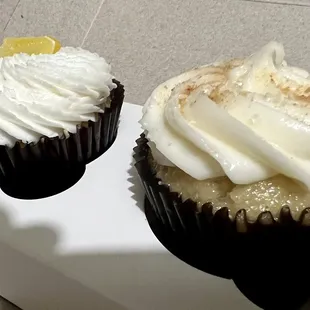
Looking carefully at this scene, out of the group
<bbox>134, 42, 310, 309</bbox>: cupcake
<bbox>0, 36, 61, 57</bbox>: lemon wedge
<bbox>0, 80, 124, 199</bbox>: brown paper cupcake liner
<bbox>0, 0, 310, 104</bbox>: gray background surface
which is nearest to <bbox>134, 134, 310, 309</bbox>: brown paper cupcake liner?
<bbox>134, 42, 310, 309</bbox>: cupcake

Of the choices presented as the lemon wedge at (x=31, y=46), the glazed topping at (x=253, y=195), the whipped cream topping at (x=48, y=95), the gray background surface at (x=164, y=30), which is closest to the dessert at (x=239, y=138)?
the glazed topping at (x=253, y=195)

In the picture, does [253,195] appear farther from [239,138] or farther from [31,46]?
[31,46]

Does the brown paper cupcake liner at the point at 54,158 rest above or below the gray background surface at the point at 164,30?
below

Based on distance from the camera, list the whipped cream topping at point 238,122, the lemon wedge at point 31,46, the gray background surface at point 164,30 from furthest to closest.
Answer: the gray background surface at point 164,30, the lemon wedge at point 31,46, the whipped cream topping at point 238,122

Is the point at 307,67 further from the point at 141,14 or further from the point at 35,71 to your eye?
the point at 35,71

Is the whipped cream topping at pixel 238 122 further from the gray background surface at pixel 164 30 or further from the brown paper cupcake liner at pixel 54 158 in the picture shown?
the gray background surface at pixel 164 30
